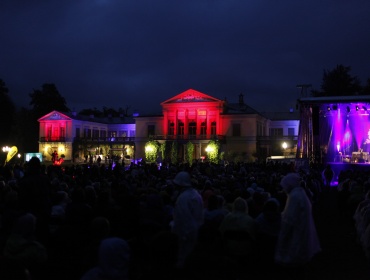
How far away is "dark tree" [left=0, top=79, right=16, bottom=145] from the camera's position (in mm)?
58584

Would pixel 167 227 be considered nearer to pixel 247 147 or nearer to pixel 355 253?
pixel 355 253

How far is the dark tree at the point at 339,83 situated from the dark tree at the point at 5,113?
144 feet

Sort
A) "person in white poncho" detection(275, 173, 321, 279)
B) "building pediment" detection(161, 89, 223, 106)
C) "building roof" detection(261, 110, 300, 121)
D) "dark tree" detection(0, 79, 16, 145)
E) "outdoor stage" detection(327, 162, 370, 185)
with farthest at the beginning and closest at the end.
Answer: "building roof" detection(261, 110, 300, 121)
"dark tree" detection(0, 79, 16, 145)
"building pediment" detection(161, 89, 223, 106)
"outdoor stage" detection(327, 162, 370, 185)
"person in white poncho" detection(275, 173, 321, 279)

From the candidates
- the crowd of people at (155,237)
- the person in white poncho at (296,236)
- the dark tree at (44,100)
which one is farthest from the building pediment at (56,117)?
the person in white poncho at (296,236)

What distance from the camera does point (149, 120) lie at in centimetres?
5728

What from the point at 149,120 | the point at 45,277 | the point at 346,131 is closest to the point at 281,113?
the point at 149,120

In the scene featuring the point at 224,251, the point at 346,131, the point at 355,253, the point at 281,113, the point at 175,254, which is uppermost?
the point at 281,113

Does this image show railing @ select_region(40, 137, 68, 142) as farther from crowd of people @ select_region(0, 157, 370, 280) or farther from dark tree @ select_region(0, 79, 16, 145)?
crowd of people @ select_region(0, 157, 370, 280)

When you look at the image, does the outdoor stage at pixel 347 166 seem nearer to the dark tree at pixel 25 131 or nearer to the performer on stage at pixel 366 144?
the performer on stage at pixel 366 144

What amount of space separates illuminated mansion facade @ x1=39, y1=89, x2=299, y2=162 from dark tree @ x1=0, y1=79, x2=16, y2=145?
4.51 m

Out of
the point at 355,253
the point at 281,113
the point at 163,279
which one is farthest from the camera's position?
the point at 281,113

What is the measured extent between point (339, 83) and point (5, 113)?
47495 mm

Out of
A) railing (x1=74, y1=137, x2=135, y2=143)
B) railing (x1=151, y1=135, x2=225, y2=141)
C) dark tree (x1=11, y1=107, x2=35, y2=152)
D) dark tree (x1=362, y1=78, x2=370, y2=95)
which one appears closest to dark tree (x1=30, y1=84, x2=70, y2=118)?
dark tree (x1=11, y1=107, x2=35, y2=152)

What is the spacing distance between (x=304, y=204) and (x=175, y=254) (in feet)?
6.55
